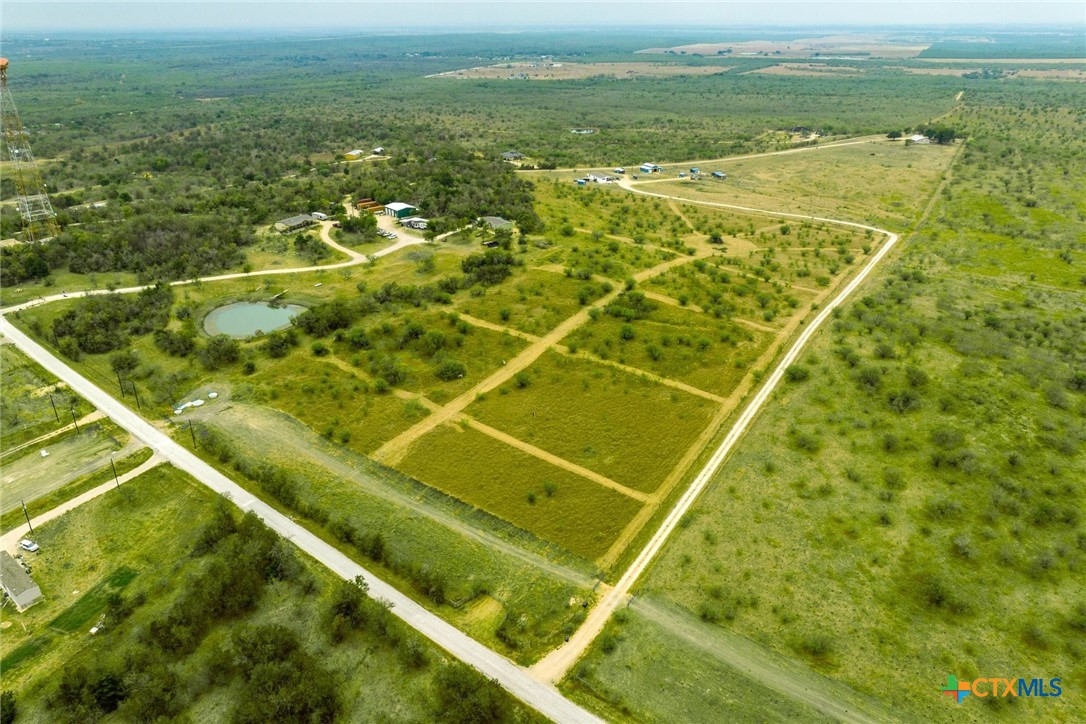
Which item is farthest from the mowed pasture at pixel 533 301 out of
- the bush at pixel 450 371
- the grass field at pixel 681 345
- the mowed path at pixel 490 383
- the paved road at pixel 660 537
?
the paved road at pixel 660 537

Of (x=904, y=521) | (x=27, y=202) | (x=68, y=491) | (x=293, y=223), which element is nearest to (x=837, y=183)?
(x=904, y=521)

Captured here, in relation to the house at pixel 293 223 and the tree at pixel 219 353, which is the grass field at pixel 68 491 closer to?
the tree at pixel 219 353

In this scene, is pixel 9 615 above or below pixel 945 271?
below

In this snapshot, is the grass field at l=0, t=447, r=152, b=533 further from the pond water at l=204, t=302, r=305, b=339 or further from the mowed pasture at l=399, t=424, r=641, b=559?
the pond water at l=204, t=302, r=305, b=339

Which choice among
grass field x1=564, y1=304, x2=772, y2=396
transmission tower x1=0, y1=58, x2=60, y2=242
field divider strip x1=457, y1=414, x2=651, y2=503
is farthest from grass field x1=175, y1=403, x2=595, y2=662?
transmission tower x1=0, y1=58, x2=60, y2=242

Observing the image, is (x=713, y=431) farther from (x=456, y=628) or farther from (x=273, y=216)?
(x=273, y=216)

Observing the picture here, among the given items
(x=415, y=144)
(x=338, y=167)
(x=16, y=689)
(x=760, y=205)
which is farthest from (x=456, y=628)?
(x=415, y=144)

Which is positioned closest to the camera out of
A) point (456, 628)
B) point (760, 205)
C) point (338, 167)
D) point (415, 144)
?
point (456, 628)

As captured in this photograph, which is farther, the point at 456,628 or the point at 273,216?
the point at 273,216

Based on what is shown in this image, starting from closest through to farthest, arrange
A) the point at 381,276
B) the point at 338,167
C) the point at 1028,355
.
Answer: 1. the point at 1028,355
2. the point at 381,276
3. the point at 338,167
